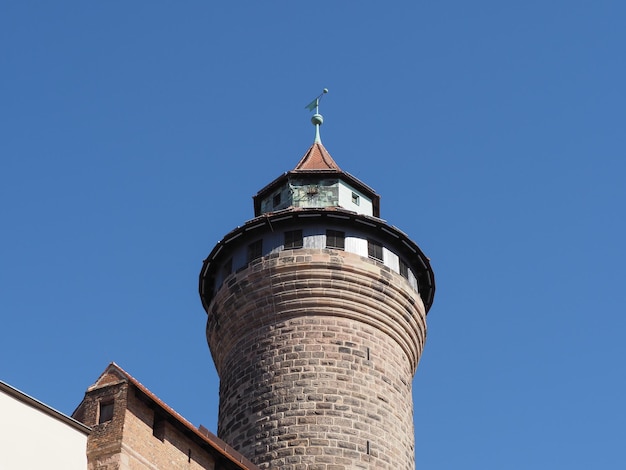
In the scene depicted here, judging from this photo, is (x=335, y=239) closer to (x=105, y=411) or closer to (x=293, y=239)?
(x=293, y=239)

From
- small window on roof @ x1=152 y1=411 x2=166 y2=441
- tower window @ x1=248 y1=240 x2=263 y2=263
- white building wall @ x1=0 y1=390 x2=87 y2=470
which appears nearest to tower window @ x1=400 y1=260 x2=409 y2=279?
tower window @ x1=248 y1=240 x2=263 y2=263

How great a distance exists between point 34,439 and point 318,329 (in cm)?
939

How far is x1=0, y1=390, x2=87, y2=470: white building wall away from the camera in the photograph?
51.5 feet

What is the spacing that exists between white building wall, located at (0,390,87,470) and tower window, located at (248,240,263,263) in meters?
9.51

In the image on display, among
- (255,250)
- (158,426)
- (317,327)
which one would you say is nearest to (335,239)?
(255,250)

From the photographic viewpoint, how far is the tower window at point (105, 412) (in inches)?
695

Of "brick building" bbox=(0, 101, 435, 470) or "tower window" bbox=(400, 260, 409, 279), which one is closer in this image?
"brick building" bbox=(0, 101, 435, 470)

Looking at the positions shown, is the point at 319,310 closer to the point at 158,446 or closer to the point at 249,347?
the point at 249,347

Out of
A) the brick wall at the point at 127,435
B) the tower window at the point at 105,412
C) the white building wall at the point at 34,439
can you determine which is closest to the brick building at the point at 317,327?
the brick wall at the point at 127,435

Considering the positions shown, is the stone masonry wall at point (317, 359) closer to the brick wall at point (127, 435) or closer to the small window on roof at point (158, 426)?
the brick wall at point (127, 435)

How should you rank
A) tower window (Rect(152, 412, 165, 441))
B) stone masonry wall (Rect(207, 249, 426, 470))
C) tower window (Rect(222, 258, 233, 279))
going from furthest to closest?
tower window (Rect(222, 258, 233, 279)) < stone masonry wall (Rect(207, 249, 426, 470)) < tower window (Rect(152, 412, 165, 441))

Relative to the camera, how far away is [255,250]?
26219 millimetres

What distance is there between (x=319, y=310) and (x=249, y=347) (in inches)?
58.8

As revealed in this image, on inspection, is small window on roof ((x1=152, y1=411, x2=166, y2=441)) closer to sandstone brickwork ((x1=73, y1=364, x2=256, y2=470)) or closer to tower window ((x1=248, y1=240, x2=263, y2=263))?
sandstone brickwork ((x1=73, y1=364, x2=256, y2=470))
